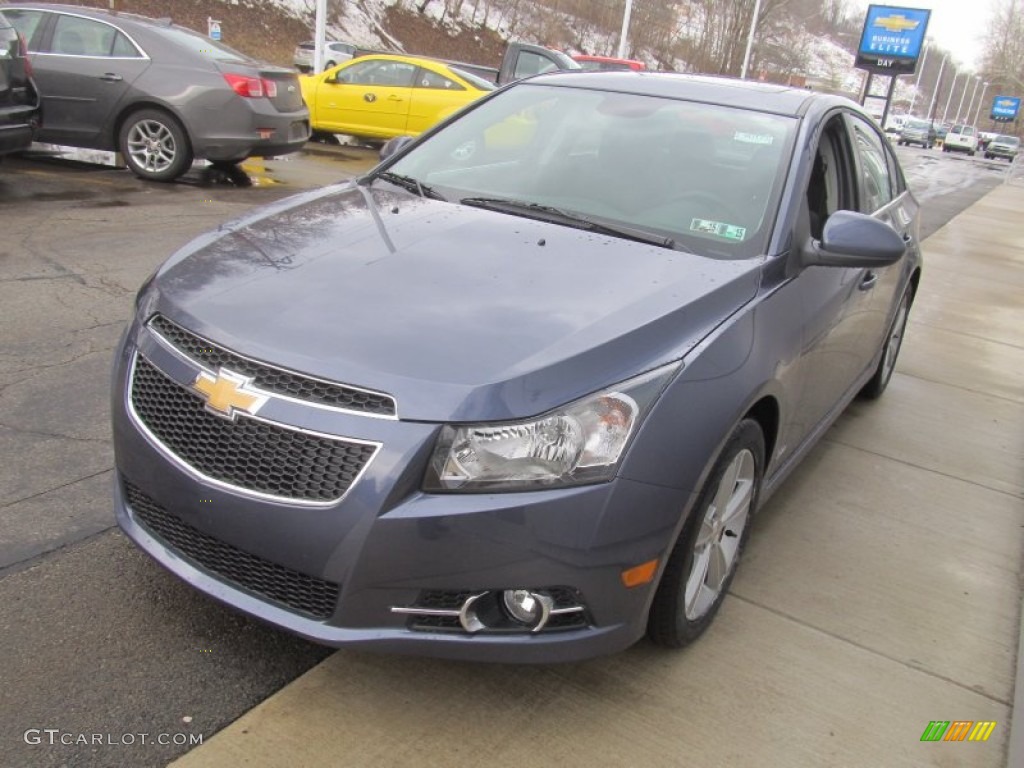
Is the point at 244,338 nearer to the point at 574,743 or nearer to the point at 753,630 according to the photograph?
the point at 574,743

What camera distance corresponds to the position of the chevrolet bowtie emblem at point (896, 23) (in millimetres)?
50875

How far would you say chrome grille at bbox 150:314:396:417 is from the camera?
7.13 feet

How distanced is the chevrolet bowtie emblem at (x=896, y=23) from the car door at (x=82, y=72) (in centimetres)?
5160

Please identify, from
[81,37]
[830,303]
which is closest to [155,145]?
[81,37]

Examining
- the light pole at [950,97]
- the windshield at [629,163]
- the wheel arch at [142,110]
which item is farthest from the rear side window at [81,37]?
the light pole at [950,97]

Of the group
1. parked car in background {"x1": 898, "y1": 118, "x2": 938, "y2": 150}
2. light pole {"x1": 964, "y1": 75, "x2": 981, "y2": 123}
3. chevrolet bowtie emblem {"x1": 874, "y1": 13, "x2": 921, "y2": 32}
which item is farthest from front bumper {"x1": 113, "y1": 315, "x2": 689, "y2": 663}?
light pole {"x1": 964, "y1": 75, "x2": 981, "y2": 123}

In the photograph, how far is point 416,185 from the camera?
3652 mm

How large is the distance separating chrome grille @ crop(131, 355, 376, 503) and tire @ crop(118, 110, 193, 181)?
25.2ft

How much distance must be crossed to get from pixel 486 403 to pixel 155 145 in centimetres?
842

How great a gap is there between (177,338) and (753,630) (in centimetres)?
202

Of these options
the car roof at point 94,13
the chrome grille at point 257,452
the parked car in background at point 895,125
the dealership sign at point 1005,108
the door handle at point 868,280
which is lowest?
the chrome grille at point 257,452

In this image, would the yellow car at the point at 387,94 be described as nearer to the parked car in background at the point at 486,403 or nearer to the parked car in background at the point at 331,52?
the parked car in background at the point at 486,403

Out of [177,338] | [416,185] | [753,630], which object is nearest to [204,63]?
[416,185]

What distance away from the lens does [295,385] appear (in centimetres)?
222
